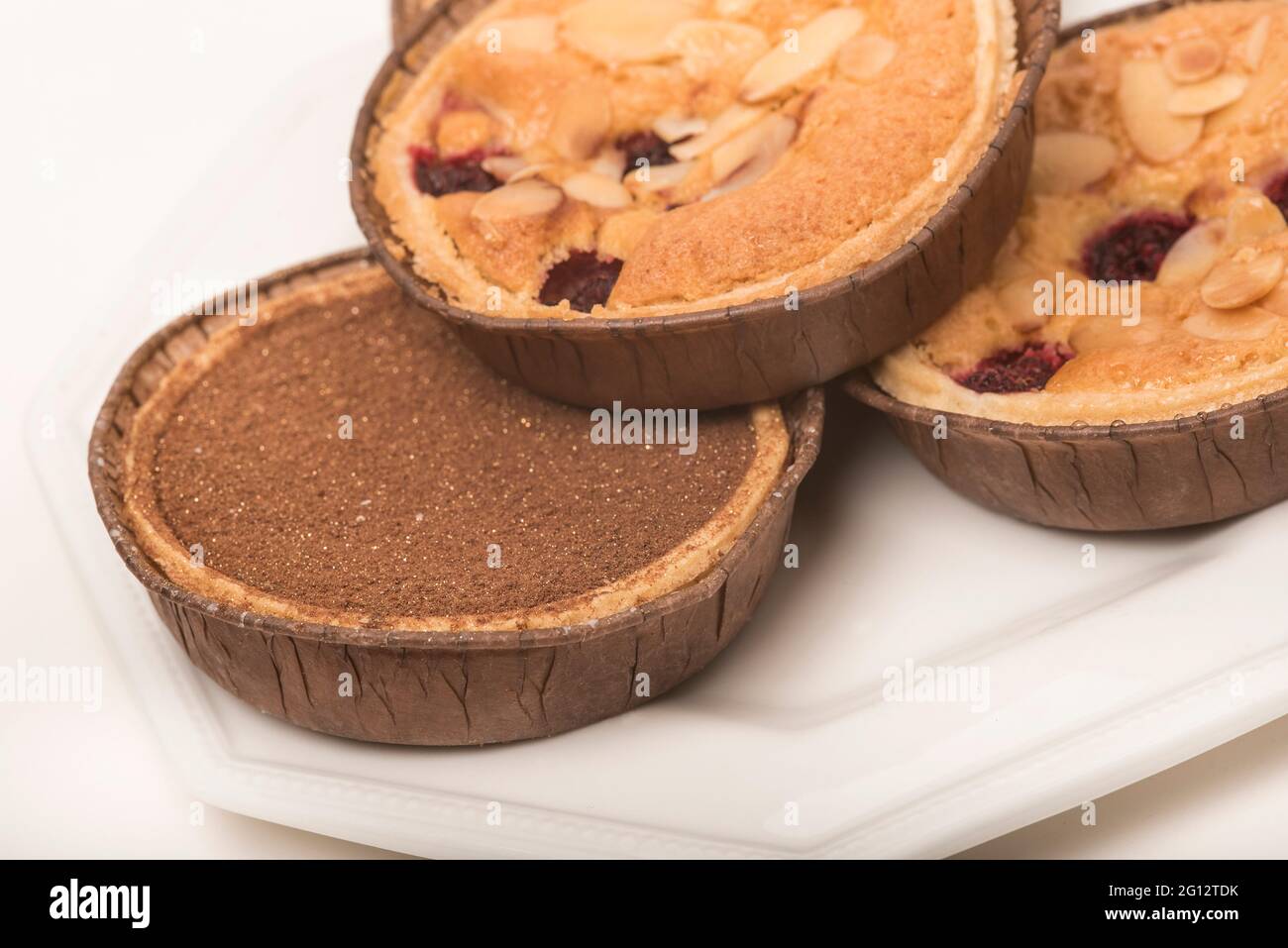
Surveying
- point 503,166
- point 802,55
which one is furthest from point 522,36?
point 802,55

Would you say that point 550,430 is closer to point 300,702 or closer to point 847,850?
point 300,702

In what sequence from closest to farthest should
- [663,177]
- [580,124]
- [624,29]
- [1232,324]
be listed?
[1232,324], [663,177], [580,124], [624,29]

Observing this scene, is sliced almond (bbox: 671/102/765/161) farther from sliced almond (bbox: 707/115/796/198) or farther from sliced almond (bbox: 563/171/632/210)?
sliced almond (bbox: 563/171/632/210)

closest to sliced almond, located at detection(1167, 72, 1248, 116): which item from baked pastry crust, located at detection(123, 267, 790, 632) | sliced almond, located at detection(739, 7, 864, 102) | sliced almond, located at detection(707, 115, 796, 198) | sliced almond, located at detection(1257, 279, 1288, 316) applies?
sliced almond, located at detection(1257, 279, 1288, 316)

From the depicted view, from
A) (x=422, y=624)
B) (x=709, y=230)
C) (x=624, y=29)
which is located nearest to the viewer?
(x=422, y=624)

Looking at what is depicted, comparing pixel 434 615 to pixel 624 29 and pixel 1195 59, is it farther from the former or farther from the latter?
pixel 1195 59

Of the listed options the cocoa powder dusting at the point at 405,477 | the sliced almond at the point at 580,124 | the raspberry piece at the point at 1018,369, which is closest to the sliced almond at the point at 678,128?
the sliced almond at the point at 580,124
